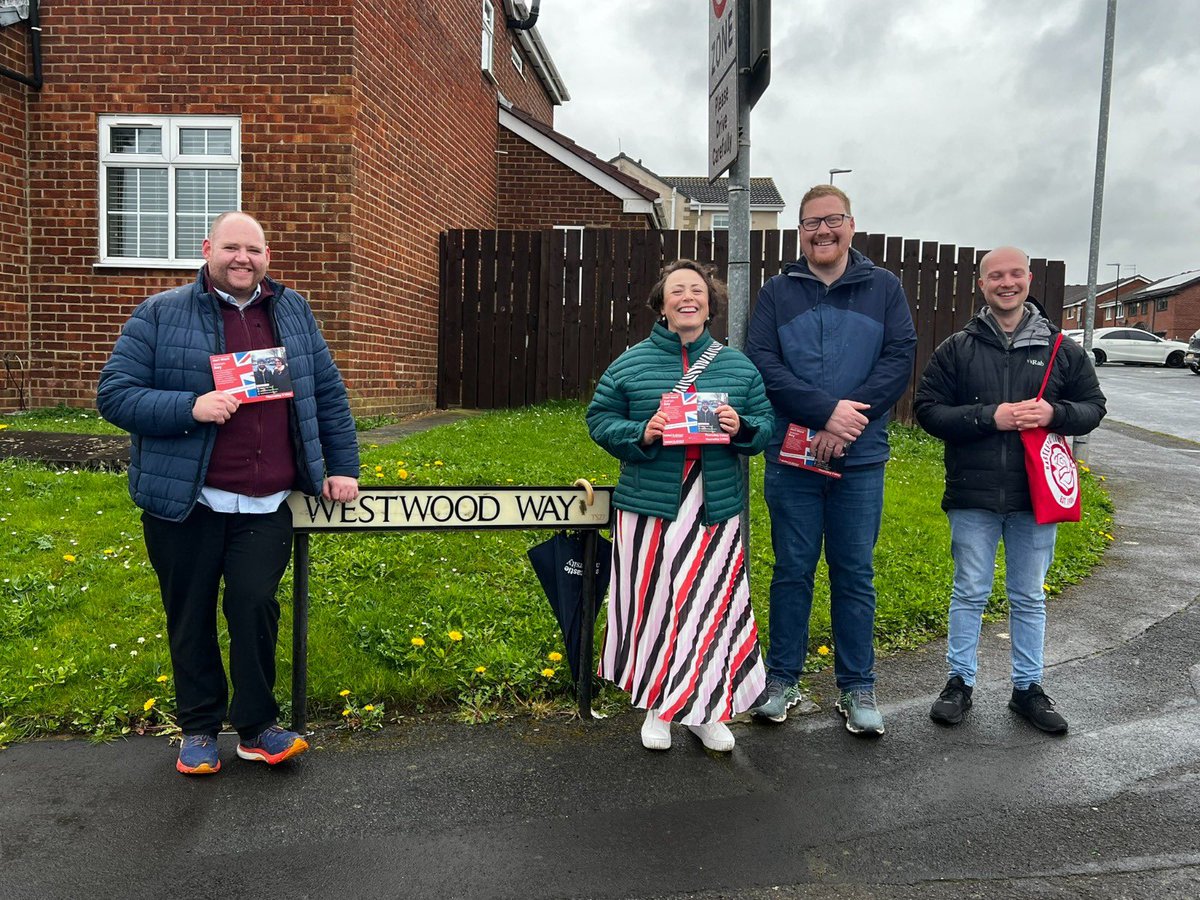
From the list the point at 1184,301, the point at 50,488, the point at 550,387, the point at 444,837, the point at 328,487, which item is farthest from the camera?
the point at 1184,301

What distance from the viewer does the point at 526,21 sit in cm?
1977

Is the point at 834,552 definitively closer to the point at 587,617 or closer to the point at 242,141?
the point at 587,617

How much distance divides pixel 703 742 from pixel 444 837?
1.14 metres

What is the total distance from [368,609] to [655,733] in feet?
5.90

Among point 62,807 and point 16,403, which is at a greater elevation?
point 16,403

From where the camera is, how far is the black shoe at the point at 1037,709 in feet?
12.6

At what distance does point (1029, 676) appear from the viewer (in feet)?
13.3

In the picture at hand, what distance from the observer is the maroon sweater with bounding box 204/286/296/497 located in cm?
331

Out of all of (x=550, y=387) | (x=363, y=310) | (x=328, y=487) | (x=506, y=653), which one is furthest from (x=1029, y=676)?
(x=550, y=387)

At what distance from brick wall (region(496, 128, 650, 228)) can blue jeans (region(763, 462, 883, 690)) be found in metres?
14.3

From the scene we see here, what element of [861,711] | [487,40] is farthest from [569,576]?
[487,40]

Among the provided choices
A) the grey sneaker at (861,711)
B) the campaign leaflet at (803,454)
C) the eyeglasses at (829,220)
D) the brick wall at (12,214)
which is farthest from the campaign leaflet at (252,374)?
the brick wall at (12,214)

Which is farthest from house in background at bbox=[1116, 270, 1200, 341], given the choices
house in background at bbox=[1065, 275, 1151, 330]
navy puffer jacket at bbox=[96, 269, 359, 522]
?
navy puffer jacket at bbox=[96, 269, 359, 522]

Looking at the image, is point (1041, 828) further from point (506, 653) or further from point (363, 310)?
point (363, 310)
